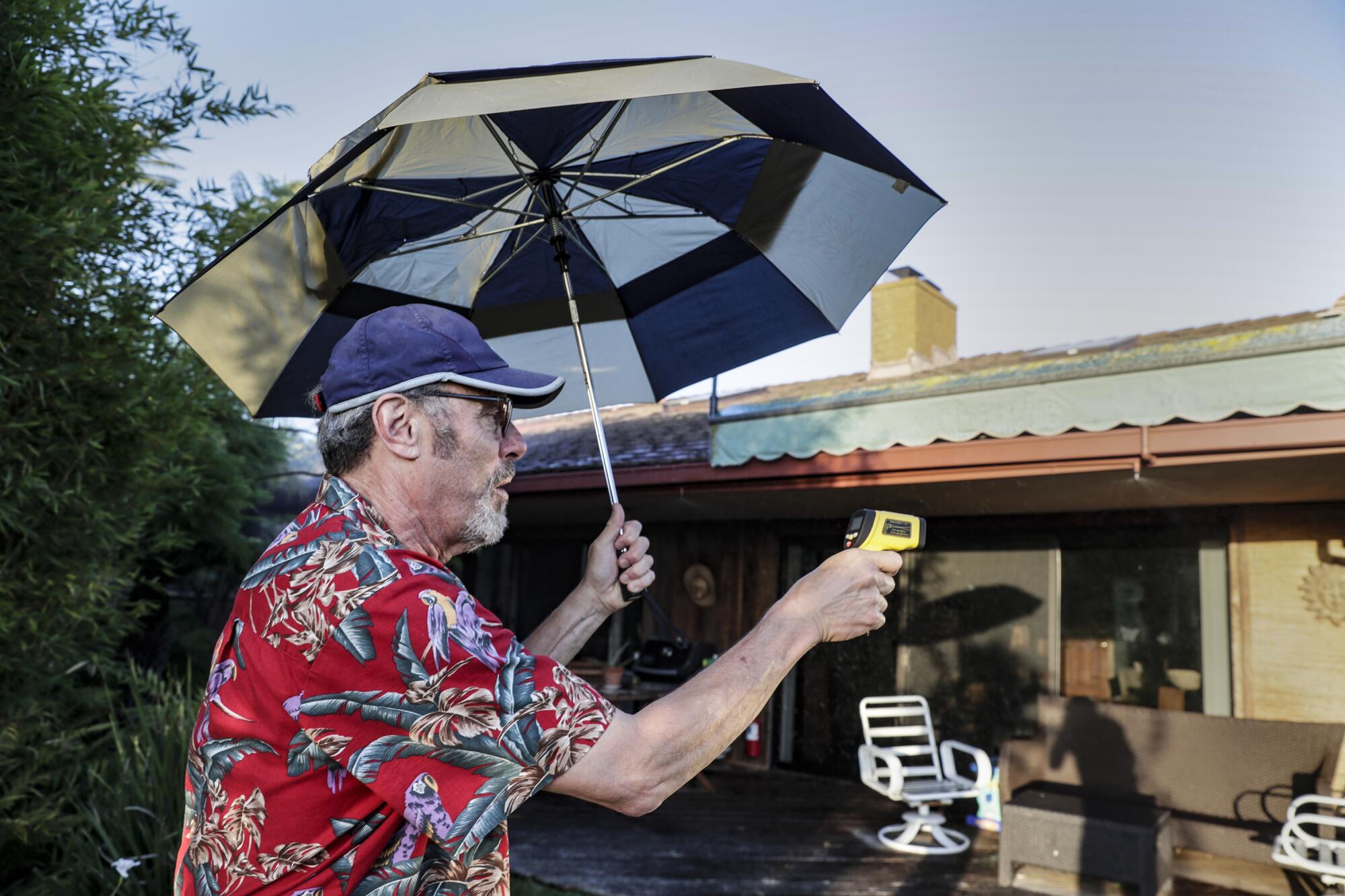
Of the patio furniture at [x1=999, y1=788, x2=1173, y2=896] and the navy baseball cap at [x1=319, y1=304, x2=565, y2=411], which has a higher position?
the navy baseball cap at [x1=319, y1=304, x2=565, y2=411]

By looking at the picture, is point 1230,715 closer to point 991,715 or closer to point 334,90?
point 991,715

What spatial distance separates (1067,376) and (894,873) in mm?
3099

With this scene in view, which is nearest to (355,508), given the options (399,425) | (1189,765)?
(399,425)

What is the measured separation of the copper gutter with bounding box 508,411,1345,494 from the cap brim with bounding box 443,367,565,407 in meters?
4.39

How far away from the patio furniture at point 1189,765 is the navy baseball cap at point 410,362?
5.14m

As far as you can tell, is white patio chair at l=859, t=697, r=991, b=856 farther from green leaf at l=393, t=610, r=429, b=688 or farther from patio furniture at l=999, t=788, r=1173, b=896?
green leaf at l=393, t=610, r=429, b=688

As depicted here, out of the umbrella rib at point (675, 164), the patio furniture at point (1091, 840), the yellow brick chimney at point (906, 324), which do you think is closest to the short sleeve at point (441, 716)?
the umbrella rib at point (675, 164)

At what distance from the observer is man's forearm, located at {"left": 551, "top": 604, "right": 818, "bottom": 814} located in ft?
3.60

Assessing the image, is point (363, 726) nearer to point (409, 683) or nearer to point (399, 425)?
point (409, 683)

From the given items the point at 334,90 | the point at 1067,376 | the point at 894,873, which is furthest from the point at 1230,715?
the point at 334,90

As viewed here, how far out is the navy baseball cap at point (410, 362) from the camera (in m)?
1.36

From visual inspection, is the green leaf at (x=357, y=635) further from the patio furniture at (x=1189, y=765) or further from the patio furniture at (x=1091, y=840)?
the patio furniture at (x=1189, y=765)

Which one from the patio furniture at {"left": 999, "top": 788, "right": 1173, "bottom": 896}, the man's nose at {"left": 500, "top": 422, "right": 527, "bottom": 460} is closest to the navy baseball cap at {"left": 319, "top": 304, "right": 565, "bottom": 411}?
the man's nose at {"left": 500, "top": 422, "right": 527, "bottom": 460}

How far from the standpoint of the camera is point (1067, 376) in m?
4.82
